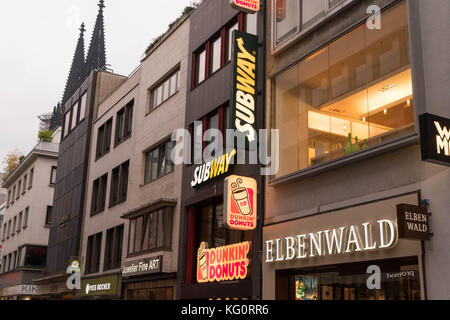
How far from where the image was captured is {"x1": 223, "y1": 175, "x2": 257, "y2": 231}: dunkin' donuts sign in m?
17.0

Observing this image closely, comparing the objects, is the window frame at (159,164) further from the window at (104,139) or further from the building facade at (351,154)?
the building facade at (351,154)

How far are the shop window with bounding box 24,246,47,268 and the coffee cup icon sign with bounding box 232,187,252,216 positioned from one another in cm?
3808

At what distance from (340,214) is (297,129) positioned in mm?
3596

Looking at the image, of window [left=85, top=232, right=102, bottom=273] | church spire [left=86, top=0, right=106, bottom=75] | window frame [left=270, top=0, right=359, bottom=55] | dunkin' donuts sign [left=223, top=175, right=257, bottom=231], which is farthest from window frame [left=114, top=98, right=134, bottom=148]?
church spire [left=86, top=0, right=106, bottom=75]

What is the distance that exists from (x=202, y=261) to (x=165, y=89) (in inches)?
416

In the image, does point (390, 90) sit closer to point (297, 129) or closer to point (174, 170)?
point (297, 129)

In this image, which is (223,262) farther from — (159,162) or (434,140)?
(434,140)

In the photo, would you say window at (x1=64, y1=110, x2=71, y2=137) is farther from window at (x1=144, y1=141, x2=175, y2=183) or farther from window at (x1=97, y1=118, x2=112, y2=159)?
window at (x1=144, y1=141, x2=175, y2=183)

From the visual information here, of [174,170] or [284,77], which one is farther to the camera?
[174,170]

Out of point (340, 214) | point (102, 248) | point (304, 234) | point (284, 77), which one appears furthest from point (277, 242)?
point (102, 248)

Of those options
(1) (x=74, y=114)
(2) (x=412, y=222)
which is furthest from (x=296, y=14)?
Result: (1) (x=74, y=114)

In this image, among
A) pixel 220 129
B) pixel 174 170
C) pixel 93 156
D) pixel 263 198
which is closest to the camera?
pixel 263 198

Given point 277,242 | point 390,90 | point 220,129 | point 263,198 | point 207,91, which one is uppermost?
point 207,91

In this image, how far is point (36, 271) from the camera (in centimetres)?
5012
